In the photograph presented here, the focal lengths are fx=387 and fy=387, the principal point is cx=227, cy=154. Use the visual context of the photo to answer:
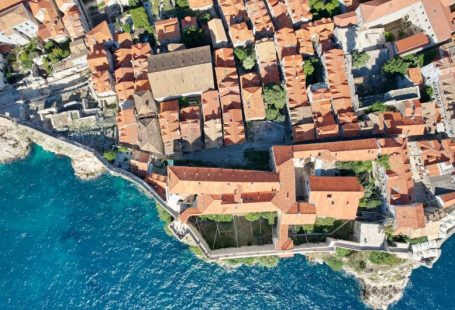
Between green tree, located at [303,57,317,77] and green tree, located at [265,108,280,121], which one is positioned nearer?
green tree, located at [265,108,280,121]

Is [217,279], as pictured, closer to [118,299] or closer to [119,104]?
[118,299]

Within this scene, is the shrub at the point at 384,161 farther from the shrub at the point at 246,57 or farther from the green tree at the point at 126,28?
the green tree at the point at 126,28

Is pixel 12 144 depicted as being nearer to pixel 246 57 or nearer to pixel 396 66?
pixel 246 57

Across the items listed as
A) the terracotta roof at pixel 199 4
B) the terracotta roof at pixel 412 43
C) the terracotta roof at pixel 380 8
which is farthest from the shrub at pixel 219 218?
the terracotta roof at pixel 412 43

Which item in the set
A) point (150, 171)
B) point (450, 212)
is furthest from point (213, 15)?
point (450, 212)

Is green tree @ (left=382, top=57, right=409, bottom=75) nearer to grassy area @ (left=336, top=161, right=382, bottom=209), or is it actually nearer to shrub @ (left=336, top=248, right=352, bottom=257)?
grassy area @ (left=336, top=161, right=382, bottom=209)

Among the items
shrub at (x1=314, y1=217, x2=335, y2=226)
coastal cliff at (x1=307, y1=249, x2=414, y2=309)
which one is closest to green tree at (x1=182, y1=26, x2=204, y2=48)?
shrub at (x1=314, y1=217, x2=335, y2=226)
